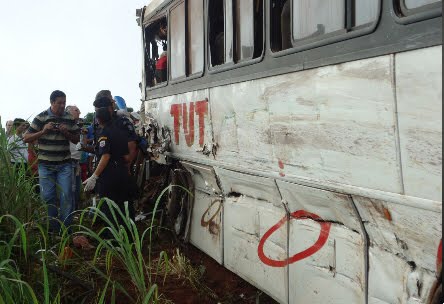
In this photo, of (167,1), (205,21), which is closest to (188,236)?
(205,21)

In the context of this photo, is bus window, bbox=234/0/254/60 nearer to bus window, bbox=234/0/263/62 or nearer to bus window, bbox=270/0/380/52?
bus window, bbox=234/0/263/62

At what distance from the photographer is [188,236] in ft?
15.4

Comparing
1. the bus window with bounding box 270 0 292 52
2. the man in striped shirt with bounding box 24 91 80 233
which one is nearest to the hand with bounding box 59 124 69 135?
the man in striped shirt with bounding box 24 91 80 233

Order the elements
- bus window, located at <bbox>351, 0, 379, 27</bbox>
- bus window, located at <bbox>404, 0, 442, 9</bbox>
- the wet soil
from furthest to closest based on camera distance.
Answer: the wet soil
bus window, located at <bbox>351, 0, 379, 27</bbox>
bus window, located at <bbox>404, 0, 442, 9</bbox>

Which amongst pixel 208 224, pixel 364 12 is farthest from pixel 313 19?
pixel 208 224

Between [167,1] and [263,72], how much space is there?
258 cm

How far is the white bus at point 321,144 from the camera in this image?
72.4 inches

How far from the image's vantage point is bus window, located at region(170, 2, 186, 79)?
15.1 feet

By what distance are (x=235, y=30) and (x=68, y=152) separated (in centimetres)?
276

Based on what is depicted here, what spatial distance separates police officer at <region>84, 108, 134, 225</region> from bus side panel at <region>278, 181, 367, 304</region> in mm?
2222

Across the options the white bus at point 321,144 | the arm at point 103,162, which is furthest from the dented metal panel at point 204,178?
the arm at point 103,162

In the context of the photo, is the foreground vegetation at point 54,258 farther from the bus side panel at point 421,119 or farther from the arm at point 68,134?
the bus side panel at point 421,119

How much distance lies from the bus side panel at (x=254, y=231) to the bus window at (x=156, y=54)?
7.21ft

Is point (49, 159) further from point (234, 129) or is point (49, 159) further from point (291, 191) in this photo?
point (291, 191)
